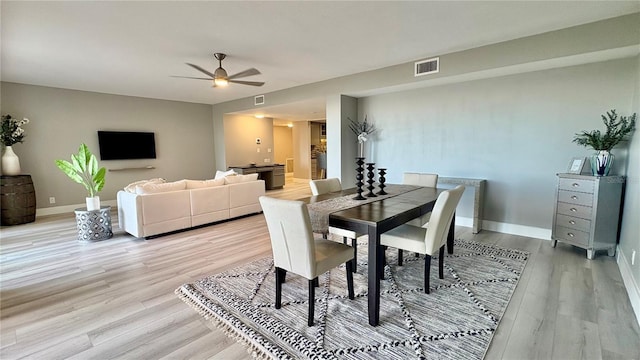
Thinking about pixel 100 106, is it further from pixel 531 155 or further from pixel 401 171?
pixel 531 155

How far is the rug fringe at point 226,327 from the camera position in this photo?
1.85 metres

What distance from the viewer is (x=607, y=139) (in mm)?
3203

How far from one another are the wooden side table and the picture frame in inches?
247

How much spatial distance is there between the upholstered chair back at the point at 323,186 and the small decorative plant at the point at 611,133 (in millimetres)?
2949

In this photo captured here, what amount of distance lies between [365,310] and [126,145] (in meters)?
6.88

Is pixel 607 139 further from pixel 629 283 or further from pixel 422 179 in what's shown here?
pixel 422 179

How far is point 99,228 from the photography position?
417cm

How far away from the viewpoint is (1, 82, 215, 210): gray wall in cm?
565

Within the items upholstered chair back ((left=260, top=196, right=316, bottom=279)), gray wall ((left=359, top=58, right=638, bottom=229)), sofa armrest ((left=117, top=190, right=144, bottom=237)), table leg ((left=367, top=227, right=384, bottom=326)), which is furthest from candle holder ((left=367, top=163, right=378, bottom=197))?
sofa armrest ((left=117, top=190, right=144, bottom=237))

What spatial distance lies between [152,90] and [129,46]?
117 inches

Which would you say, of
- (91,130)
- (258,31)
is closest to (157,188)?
(258,31)

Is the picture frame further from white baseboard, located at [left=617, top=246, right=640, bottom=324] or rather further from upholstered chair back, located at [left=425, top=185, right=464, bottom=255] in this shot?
upholstered chair back, located at [left=425, top=185, right=464, bottom=255]

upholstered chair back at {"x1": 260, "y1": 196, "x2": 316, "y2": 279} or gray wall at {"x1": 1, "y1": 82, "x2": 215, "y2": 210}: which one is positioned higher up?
gray wall at {"x1": 1, "y1": 82, "x2": 215, "y2": 210}

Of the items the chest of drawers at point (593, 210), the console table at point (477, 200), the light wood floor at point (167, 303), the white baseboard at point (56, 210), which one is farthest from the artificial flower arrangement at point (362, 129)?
the white baseboard at point (56, 210)
